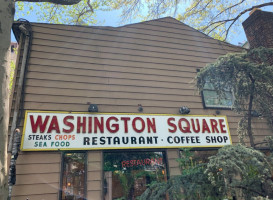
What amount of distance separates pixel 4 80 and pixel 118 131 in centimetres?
281

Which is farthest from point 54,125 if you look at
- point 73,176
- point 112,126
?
point 112,126

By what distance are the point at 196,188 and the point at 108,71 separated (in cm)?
366

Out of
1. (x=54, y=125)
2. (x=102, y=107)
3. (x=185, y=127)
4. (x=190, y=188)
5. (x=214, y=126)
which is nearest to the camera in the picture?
(x=190, y=188)

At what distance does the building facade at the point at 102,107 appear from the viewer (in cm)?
440

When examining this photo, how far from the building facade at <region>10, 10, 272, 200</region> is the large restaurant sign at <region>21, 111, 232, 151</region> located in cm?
2

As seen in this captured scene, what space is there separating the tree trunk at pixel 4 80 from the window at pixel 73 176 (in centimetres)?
209

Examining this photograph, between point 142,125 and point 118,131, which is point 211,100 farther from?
point 118,131

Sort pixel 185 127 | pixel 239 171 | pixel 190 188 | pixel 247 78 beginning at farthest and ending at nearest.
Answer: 1. pixel 185 127
2. pixel 247 78
3. pixel 190 188
4. pixel 239 171

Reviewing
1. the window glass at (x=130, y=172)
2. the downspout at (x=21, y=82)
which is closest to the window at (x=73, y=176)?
the window glass at (x=130, y=172)

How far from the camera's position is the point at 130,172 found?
4797 millimetres

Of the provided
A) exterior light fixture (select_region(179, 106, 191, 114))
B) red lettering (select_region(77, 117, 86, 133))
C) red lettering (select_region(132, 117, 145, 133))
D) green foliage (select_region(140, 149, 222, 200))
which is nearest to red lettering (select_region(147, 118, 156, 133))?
red lettering (select_region(132, 117, 145, 133))

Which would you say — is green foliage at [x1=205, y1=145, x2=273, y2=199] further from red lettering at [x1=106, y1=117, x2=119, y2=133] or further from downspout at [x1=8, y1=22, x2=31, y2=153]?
downspout at [x1=8, y1=22, x2=31, y2=153]

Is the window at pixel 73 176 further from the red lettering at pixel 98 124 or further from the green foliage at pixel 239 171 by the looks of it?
the green foliage at pixel 239 171

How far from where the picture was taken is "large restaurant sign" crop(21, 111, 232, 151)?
14.7ft
